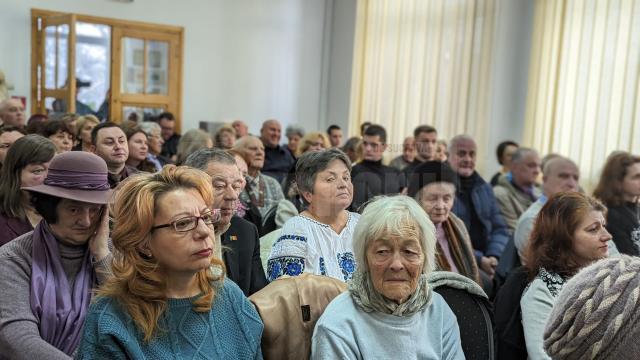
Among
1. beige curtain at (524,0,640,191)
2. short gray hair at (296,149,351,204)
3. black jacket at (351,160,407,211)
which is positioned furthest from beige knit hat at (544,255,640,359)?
beige curtain at (524,0,640,191)

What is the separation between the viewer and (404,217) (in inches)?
83.0

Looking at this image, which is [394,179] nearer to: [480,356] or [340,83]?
[480,356]

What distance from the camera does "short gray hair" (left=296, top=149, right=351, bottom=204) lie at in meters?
3.11

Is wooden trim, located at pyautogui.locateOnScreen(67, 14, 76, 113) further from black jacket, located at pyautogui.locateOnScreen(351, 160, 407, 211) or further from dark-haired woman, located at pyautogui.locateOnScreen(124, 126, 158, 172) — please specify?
black jacket, located at pyautogui.locateOnScreen(351, 160, 407, 211)

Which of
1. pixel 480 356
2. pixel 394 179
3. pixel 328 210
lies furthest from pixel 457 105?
pixel 480 356

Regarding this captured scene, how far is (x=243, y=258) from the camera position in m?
2.89

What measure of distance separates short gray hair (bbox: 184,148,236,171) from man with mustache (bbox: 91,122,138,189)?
1401 millimetres

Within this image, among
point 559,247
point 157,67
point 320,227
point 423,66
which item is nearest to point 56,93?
point 157,67

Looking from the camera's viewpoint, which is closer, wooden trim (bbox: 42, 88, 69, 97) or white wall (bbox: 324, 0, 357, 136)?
wooden trim (bbox: 42, 88, 69, 97)

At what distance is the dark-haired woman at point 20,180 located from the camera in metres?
2.72

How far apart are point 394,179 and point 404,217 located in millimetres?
3278

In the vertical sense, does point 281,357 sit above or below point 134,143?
below

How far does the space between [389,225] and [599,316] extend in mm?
1018

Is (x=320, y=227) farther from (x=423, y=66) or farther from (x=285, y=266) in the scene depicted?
(x=423, y=66)
